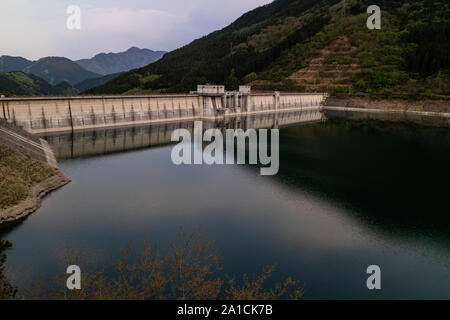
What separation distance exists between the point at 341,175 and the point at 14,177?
Answer: 2896 centimetres

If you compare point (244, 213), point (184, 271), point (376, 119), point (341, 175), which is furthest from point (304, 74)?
point (184, 271)

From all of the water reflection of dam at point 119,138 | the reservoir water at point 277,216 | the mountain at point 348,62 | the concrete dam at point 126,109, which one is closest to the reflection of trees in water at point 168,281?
the reservoir water at point 277,216

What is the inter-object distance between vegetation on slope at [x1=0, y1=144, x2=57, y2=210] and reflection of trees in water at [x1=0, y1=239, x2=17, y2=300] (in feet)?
15.6

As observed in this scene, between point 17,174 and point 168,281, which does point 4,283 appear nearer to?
point 168,281

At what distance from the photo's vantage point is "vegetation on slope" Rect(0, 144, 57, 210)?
24094mm

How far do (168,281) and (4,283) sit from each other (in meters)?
7.49

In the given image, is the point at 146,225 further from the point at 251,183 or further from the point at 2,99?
the point at 2,99

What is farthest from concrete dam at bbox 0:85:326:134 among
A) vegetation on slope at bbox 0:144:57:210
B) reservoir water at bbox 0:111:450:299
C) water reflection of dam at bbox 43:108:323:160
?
vegetation on slope at bbox 0:144:57:210

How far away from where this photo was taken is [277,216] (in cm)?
2536

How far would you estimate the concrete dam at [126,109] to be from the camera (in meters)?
49.3

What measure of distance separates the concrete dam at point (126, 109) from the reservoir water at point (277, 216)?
29.6 ft
